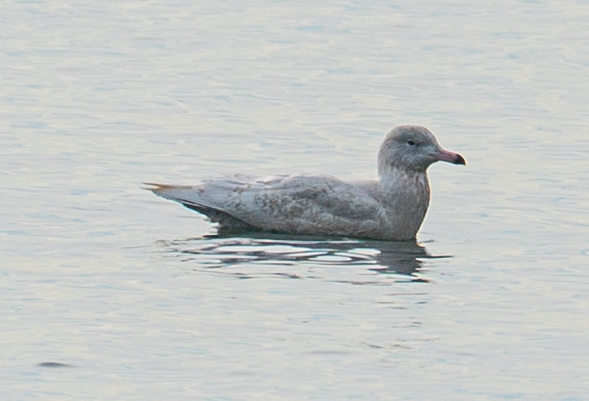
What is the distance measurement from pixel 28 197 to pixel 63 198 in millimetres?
315

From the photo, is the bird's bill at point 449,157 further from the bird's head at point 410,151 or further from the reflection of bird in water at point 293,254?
the reflection of bird in water at point 293,254

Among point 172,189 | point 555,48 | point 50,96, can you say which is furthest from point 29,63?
point 172,189

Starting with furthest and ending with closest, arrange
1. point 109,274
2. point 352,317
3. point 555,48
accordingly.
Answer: point 555,48, point 109,274, point 352,317

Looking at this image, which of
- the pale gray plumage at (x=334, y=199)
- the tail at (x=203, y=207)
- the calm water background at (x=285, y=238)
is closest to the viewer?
the calm water background at (x=285, y=238)

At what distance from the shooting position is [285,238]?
15.2 m

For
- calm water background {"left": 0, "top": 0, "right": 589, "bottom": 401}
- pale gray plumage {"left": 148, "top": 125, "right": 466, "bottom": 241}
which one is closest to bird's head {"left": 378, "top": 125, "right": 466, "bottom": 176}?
pale gray plumage {"left": 148, "top": 125, "right": 466, "bottom": 241}

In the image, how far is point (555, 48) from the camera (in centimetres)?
2733

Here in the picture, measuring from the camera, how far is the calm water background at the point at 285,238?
11.0 m

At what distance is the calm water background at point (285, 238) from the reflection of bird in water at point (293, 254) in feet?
0.14

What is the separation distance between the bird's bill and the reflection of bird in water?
Result: 86cm

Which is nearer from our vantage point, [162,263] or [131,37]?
[162,263]

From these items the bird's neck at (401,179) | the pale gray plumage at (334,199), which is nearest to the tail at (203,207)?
the pale gray plumage at (334,199)

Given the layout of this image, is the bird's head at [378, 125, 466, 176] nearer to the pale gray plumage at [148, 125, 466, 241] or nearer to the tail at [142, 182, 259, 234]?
the pale gray plumage at [148, 125, 466, 241]

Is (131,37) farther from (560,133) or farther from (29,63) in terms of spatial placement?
(560,133)
